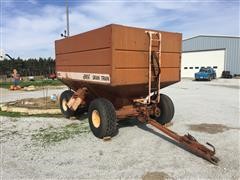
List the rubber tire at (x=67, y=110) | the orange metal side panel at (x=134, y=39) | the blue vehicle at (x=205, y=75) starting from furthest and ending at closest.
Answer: the blue vehicle at (x=205, y=75) < the rubber tire at (x=67, y=110) < the orange metal side panel at (x=134, y=39)

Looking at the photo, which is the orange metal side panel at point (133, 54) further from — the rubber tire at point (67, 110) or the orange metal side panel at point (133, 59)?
the rubber tire at point (67, 110)

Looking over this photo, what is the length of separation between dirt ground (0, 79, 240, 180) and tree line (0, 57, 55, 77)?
31.7m

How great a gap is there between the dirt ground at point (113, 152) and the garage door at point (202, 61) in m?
26.2

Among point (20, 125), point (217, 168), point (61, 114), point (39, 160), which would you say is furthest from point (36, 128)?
point (217, 168)

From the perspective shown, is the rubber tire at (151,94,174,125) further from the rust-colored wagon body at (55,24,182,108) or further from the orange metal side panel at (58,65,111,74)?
the orange metal side panel at (58,65,111,74)

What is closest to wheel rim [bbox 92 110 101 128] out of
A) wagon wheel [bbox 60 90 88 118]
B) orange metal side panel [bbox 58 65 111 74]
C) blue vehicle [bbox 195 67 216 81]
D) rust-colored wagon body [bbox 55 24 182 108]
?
rust-colored wagon body [bbox 55 24 182 108]

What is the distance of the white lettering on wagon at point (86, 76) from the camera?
5301 mm

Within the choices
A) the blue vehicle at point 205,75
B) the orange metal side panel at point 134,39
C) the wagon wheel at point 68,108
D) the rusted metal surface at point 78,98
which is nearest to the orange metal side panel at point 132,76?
the orange metal side panel at point 134,39

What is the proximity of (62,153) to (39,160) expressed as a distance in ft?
1.54

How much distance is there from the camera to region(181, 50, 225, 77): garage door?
3142 centimetres

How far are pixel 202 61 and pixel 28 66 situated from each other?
92.7 ft

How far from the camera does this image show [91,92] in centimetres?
657

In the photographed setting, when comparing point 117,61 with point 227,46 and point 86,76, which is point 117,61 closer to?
point 86,76

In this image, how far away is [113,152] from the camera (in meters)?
4.80
